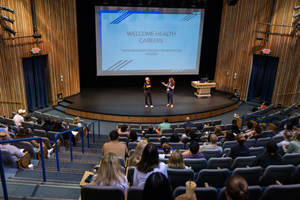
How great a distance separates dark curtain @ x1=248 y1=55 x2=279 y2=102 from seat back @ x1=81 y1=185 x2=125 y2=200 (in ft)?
36.8

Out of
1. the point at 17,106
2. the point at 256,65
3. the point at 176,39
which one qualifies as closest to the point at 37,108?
the point at 17,106

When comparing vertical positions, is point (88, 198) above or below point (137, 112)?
above

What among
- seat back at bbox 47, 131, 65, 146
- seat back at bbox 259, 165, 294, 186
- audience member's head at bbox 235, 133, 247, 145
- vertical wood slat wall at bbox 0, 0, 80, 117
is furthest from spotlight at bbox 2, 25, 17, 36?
seat back at bbox 259, 165, 294, 186

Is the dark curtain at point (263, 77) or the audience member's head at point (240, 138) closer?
the audience member's head at point (240, 138)

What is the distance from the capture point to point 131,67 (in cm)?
1238

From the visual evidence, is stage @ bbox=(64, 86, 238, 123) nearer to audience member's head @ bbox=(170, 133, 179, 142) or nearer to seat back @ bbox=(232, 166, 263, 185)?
audience member's head @ bbox=(170, 133, 179, 142)

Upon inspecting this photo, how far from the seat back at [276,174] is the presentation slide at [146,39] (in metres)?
9.76

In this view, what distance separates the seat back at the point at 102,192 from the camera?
235 centimetres

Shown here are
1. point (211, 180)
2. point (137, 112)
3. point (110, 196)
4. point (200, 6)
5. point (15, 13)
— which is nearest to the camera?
point (110, 196)

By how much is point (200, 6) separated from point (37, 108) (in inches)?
356

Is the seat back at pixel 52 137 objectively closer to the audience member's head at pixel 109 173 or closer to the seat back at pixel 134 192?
the audience member's head at pixel 109 173

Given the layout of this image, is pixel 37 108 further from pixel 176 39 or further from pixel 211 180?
pixel 211 180

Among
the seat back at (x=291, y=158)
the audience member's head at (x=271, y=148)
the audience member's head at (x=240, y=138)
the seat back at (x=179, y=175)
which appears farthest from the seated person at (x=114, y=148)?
the seat back at (x=291, y=158)

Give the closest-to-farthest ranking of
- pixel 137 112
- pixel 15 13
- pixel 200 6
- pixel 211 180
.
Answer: pixel 211 180 → pixel 15 13 → pixel 137 112 → pixel 200 6
